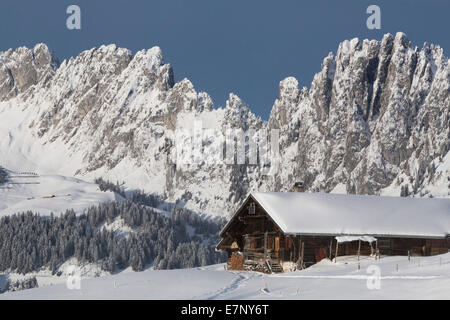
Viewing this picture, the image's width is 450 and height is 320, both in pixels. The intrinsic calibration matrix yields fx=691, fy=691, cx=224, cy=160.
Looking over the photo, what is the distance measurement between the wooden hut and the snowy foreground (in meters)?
7.66

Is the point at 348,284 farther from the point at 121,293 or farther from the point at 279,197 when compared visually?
the point at 279,197

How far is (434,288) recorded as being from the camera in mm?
27359

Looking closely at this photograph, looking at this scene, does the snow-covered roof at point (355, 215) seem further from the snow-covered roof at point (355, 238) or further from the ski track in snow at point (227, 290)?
the ski track in snow at point (227, 290)

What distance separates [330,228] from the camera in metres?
48.3

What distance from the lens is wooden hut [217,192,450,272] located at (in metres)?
48.7

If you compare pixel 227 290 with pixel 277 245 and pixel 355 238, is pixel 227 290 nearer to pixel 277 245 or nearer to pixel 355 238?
pixel 355 238

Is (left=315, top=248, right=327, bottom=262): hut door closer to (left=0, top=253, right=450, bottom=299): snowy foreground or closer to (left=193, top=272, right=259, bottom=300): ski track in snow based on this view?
(left=0, top=253, right=450, bottom=299): snowy foreground

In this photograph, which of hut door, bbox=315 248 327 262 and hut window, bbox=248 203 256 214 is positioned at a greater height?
hut window, bbox=248 203 256 214

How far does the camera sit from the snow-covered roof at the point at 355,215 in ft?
159

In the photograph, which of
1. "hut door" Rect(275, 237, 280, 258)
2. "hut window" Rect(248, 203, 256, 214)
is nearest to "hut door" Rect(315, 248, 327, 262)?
"hut door" Rect(275, 237, 280, 258)

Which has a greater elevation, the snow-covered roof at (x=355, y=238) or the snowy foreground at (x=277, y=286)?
the snow-covered roof at (x=355, y=238)

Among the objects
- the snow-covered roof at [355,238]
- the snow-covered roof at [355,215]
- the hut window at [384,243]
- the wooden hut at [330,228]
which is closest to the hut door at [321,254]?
the wooden hut at [330,228]

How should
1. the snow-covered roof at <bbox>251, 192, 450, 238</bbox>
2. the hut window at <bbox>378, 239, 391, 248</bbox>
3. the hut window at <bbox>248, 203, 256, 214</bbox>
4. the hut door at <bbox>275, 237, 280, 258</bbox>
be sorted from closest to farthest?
the snow-covered roof at <bbox>251, 192, 450, 238</bbox> → the hut window at <bbox>378, 239, 391, 248</bbox> → the hut door at <bbox>275, 237, 280, 258</bbox> → the hut window at <bbox>248, 203, 256, 214</bbox>

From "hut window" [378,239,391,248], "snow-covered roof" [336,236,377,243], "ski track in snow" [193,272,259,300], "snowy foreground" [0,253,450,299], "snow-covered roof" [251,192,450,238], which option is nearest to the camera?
"snowy foreground" [0,253,450,299]
